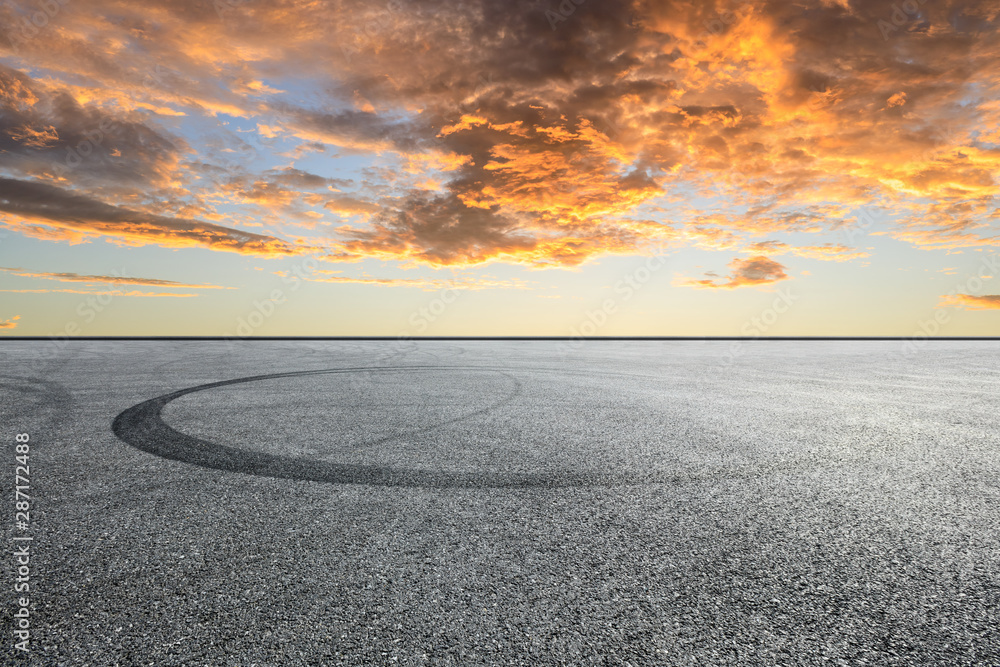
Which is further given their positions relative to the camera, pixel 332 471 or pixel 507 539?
pixel 332 471

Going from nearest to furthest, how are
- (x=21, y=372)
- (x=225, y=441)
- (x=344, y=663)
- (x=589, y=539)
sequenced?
(x=344, y=663) → (x=589, y=539) → (x=225, y=441) → (x=21, y=372)

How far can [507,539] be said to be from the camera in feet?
12.9

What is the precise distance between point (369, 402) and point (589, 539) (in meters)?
7.17

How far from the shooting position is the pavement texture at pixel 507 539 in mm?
2723

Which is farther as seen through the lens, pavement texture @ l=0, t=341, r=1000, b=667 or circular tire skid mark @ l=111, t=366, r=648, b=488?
circular tire skid mark @ l=111, t=366, r=648, b=488

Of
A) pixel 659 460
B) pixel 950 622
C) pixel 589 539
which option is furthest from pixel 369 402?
pixel 950 622

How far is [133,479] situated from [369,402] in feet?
16.9

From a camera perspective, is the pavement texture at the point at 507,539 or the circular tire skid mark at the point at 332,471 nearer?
the pavement texture at the point at 507,539

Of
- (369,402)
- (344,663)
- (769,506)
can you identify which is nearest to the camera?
(344,663)

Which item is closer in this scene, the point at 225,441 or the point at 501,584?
the point at 501,584

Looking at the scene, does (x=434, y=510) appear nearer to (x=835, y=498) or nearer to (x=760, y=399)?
(x=835, y=498)

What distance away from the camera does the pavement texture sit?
2.72 m

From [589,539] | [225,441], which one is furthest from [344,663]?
[225,441]

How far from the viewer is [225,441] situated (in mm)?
6969
